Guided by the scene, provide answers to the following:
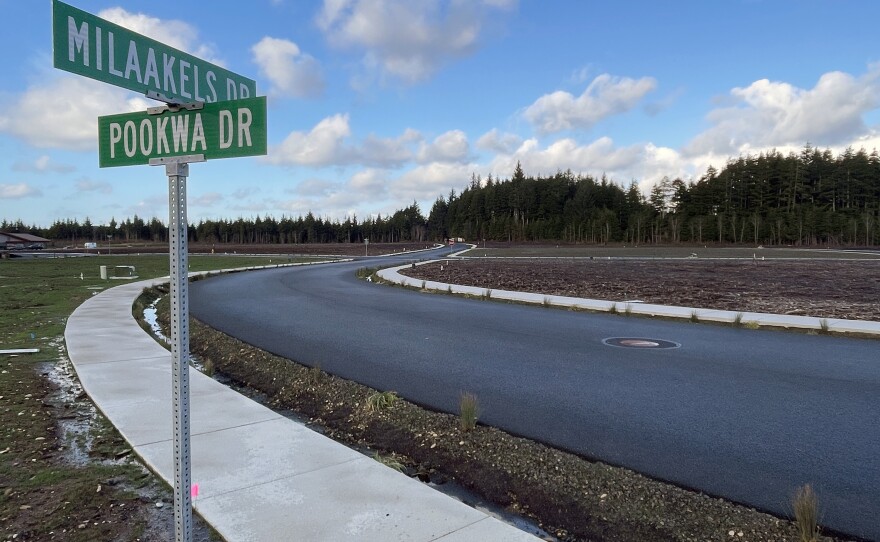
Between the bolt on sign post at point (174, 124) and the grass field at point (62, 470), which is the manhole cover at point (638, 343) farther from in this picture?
the bolt on sign post at point (174, 124)

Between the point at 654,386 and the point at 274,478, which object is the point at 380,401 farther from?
the point at 654,386

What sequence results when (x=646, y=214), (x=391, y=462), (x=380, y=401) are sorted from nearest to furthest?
(x=391, y=462)
(x=380, y=401)
(x=646, y=214)

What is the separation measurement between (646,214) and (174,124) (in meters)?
122

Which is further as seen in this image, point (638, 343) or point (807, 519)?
point (638, 343)

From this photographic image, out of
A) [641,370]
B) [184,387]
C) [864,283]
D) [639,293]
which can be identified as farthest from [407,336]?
[864,283]

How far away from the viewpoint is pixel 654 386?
7.20m

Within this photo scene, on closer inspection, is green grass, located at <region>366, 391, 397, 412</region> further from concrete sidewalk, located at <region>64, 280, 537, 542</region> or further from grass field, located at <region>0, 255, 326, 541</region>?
grass field, located at <region>0, 255, 326, 541</region>

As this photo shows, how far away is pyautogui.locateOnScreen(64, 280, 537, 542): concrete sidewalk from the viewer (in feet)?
11.6

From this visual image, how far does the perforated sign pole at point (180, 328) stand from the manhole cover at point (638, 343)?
864 centimetres

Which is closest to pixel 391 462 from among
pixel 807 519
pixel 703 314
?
pixel 807 519

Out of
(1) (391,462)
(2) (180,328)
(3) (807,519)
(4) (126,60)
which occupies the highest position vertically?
(4) (126,60)

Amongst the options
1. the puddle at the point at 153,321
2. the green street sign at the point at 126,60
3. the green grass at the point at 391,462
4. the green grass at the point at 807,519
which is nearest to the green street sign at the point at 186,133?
the green street sign at the point at 126,60

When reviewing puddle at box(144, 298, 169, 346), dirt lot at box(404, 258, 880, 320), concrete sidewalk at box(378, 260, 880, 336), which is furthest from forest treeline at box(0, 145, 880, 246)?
puddle at box(144, 298, 169, 346)

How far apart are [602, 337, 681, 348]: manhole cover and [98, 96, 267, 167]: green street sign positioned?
8775 mm
